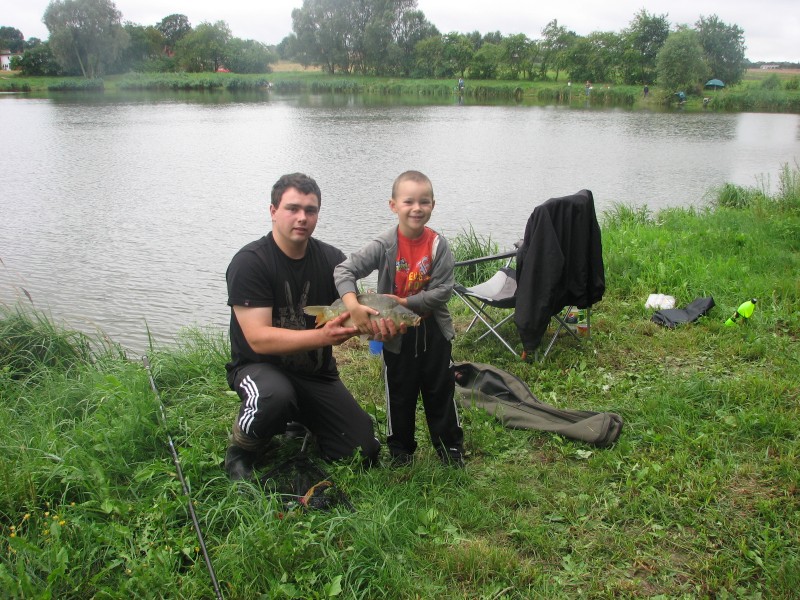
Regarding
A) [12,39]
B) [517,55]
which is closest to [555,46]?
[517,55]

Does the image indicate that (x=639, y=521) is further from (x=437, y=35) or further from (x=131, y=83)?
(x=437, y=35)

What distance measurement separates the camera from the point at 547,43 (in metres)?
68.2

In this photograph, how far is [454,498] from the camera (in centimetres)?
280

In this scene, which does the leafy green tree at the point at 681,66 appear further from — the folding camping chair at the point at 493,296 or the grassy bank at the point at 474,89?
the folding camping chair at the point at 493,296

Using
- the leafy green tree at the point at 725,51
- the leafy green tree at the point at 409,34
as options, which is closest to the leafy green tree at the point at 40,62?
the leafy green tree at the point at 409,34

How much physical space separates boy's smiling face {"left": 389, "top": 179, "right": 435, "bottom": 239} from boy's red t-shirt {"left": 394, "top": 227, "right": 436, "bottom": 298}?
0.30ft

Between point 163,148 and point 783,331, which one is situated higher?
point 163,148

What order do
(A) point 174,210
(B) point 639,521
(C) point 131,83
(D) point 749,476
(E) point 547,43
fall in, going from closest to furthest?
(B) point 639,521, (D) point 749,476, (A) point 174,210, (C) point 131,83, (E) point 547,43

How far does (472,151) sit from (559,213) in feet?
50.9

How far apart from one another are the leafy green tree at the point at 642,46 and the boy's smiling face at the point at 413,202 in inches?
2272

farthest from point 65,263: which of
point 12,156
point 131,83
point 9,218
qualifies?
point 131,83

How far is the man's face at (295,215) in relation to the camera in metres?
2.95

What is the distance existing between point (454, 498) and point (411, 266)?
1.05 metres

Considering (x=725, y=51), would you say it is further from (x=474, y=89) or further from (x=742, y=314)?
(x=742, y=314)
